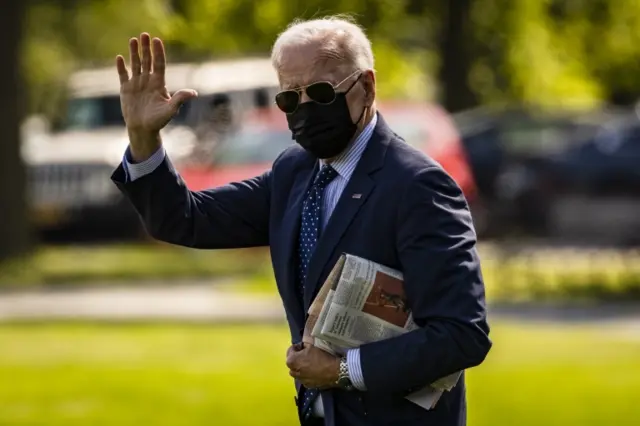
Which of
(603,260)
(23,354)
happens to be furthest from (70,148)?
(23,354)

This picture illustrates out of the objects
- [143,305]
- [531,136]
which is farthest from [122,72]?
[531,136]

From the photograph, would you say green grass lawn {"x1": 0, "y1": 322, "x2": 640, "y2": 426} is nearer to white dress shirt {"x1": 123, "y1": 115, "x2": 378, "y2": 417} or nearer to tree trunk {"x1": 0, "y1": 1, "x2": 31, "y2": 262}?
white dress shirt {"x1": 123, "y1": 115, "x2": 378, "y2": 417}

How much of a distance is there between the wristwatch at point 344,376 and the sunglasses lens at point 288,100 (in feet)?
2.10

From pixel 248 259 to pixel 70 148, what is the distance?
5401mm

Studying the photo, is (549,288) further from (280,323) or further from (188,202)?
(188,202)

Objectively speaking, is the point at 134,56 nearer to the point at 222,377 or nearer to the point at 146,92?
the point at 146,92

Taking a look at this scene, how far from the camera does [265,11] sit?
2034cm

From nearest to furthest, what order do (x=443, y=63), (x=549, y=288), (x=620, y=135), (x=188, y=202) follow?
1. (x=188, y=202)
2. (x=549, y=288)
3. (x=620, y=135)
4. (x=443, y=63)

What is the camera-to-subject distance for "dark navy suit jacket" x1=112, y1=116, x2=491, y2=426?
3895 millimetres

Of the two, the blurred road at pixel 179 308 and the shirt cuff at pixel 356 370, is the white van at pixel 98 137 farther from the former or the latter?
the shirt cuff at pixel 356 370

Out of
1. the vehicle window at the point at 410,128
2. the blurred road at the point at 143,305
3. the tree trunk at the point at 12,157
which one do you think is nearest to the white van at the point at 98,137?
the tree trunk at the point at 12,157

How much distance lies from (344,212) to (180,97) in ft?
1.93

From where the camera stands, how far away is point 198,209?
4457 millimetres

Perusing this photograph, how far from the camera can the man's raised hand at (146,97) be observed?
4266 mm
